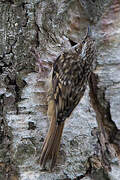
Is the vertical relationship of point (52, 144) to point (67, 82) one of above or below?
below

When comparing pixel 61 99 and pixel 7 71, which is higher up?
pixel 7 71

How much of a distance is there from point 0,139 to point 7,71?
347 millimetres

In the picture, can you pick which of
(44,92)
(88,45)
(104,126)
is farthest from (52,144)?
(88,45)

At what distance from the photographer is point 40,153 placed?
65.2 inches

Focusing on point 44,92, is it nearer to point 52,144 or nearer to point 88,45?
point 52,144

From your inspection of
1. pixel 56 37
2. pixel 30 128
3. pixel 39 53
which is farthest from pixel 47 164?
pixel 56 37

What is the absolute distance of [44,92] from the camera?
1823 mm

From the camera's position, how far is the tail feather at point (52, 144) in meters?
1.62

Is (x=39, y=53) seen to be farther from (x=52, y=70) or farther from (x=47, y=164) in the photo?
(x=47, y=164)

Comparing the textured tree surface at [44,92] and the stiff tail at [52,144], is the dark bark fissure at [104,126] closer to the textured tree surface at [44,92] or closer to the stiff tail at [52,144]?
the textured tree surface at [44,92]

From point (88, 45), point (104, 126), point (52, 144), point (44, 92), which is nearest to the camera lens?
point (52, 144)

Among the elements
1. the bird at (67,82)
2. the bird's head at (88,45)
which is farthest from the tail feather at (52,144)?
the bird's head at (88,45)

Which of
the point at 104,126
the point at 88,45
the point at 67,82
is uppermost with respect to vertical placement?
the point at 88,45

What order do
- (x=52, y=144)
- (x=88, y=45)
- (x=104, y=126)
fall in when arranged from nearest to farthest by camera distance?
(x=52, y=144) < (x=104, y=126) < (x=88, y=45)
